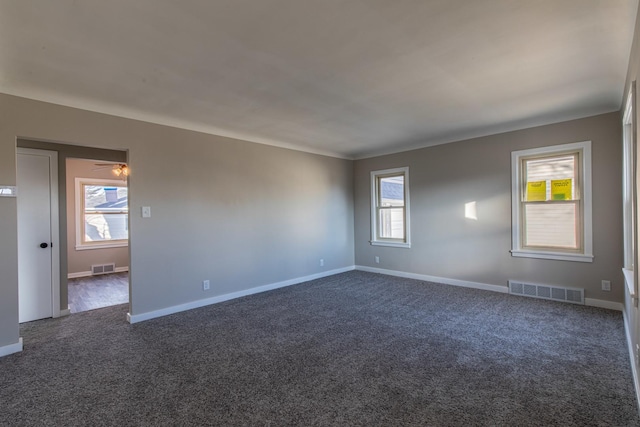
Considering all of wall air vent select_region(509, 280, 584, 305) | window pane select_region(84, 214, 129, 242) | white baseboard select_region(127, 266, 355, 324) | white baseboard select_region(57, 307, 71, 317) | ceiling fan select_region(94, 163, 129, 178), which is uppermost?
ceiling fan select_region(94, 163, 129, 178)

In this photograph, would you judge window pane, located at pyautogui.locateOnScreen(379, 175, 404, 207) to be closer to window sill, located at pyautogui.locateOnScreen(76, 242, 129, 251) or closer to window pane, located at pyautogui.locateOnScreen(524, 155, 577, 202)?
window pane, located at pyautogui.locateOnScreen(524, 155, 577, 202)

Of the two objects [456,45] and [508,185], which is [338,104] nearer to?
[456,45]

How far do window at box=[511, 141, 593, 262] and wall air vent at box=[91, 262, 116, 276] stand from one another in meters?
8.12

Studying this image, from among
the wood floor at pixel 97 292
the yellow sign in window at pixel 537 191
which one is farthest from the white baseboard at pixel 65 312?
the yellow sign in window at pixel 537 191

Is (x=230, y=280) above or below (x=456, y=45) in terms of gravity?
below

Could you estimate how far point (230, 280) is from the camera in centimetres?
460

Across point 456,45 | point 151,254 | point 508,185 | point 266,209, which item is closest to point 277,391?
point 151,254

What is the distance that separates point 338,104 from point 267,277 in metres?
3.01

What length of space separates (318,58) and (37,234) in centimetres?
414

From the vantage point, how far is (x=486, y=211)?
4.79 meters

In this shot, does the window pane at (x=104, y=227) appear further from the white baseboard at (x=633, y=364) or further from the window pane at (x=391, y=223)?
the white baseboard at (x=633, y=364)

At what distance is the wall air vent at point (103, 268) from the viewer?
6.80 metres

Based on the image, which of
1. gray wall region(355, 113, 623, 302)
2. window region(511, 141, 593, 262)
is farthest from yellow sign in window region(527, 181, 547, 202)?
gray wall region(355, 113, 623, 302)

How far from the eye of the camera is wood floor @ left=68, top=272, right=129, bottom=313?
180 inches
